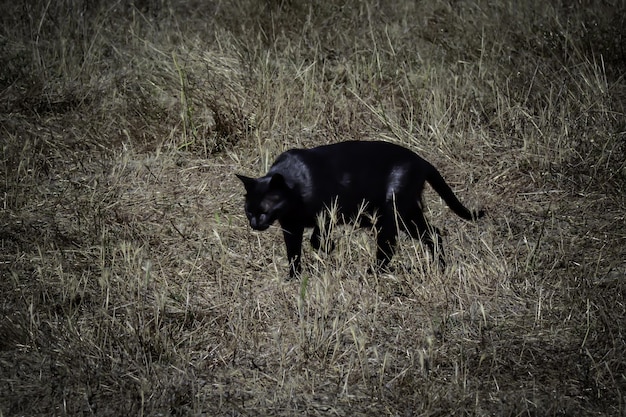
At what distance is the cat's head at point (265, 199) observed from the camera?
4.42 meters

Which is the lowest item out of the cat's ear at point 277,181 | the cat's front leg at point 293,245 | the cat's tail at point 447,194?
the cat's front leg at point 293,245

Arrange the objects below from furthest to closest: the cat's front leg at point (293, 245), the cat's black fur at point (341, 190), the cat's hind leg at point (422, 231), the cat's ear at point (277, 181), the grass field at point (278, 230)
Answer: the cat's hind leg at point (422, 231) → the cat's front leg at point (293, 245) → the cat's black fur at point (341, 190) → the cat's ear at point (277, 181) → the grass field at point (278, 230)

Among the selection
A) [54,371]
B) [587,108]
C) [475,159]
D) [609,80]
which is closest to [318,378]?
[54,371]

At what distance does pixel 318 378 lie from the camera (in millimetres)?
3701

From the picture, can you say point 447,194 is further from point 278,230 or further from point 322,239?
point 278,230

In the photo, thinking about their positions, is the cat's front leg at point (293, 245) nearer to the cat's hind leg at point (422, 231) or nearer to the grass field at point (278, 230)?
the grass field at point (278, 230)

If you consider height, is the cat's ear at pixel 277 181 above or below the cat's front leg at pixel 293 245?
above

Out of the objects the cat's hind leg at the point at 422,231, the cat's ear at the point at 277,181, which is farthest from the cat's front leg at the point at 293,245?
the cat's hind leg at the point at 422,231

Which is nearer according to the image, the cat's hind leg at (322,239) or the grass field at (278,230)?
the grass field at (278,230)

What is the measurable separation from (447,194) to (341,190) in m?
0.65

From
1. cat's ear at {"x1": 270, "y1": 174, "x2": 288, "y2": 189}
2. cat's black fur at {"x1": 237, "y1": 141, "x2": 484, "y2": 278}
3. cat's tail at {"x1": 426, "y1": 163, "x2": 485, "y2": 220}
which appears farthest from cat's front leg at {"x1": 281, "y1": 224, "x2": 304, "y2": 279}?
cat's tail at {"x1": 426, "y1": 163, "x2": 485, "y2": 220}

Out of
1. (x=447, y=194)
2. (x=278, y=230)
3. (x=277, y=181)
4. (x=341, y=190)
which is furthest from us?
(x=278, y=230)

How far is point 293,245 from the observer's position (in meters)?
4.61

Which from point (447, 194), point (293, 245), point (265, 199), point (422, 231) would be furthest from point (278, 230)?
point (447, 194)
